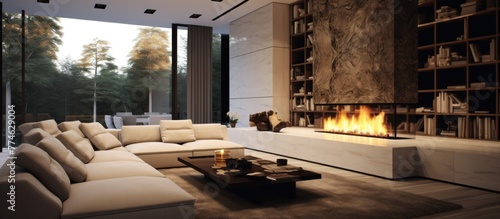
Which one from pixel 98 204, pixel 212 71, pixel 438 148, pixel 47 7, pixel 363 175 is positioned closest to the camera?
pixel 98 204

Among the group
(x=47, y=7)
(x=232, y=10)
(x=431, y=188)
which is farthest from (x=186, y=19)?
(x=431, y=188)

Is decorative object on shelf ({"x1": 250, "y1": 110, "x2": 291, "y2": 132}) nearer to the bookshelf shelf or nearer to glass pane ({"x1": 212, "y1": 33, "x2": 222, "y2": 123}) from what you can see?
the bookshelf shelf

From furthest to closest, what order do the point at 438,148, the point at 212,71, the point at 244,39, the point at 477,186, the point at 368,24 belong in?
the point at 212,71 → the point at 244,39 → the point at 368,24 → the point at 438,148 → the point at 477,186

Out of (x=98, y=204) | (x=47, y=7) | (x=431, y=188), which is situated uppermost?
(x=47, y=7)

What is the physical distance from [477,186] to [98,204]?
371cm

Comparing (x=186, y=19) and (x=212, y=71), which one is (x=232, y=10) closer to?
(x=186, y=19)

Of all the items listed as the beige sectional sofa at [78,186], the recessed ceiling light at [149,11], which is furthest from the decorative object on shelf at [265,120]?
the beige sectional sofa at [78,186]

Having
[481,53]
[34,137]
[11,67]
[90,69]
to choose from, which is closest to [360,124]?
[481,53]

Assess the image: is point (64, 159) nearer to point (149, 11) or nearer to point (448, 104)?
point (448, 104)

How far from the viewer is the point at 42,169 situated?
2119mm

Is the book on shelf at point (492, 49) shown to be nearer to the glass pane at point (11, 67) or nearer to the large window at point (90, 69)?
the large window at point (90, 69)

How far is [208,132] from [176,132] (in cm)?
58

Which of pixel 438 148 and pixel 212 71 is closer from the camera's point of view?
pixel 438 148

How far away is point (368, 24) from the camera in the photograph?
5527 millimetres
